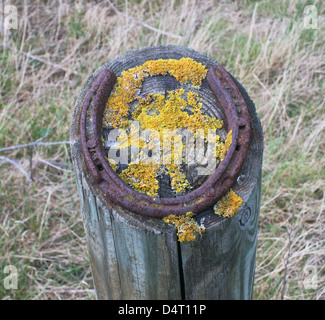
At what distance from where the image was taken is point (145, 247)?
1.23 m

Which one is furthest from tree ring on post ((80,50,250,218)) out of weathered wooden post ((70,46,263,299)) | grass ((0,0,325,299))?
grass ((0,0,325,299))

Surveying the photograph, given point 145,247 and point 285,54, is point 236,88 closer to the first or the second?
point 145,247

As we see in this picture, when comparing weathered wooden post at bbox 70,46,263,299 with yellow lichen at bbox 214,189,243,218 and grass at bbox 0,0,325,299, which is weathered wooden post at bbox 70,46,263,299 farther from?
grass at bbox 0,0,325,299

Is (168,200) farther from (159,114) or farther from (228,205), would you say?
(159,114)

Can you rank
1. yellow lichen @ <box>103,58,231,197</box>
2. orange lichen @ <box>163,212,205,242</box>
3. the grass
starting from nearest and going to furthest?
orange lichen @ <box>163,212,205,242</box>, yellow lichen @ <box>103,58,231,197</box>, the grass

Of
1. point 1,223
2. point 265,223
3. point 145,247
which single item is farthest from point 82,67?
point 145,247

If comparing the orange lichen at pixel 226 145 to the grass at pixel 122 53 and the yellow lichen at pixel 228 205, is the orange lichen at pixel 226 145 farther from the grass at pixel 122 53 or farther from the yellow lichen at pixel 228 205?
the grass at pixel 122 53

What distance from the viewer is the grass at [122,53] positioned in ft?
8.23

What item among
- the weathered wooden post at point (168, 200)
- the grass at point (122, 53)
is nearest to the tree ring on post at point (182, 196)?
the weathered wooden post at point (168, 200)

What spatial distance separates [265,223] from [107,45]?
7.18 feet

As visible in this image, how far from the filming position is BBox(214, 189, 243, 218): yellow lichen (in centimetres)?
121

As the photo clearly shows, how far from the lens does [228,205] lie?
1223 millimetres

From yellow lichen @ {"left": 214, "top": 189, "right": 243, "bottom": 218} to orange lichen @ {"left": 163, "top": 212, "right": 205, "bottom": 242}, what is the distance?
82 mm

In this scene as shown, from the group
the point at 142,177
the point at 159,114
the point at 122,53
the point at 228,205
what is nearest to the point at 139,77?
the point at 159,114
